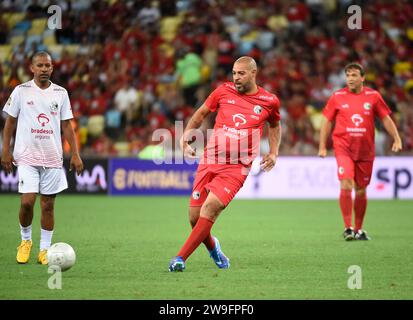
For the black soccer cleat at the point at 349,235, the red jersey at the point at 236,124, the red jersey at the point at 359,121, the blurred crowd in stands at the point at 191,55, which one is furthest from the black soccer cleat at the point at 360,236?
the blurred crowd in stands at the point at 191,55

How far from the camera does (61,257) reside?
9344 mm

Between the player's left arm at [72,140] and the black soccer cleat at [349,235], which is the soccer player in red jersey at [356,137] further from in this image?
the player's left arm at [72,140]

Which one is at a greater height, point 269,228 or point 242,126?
point 242,126

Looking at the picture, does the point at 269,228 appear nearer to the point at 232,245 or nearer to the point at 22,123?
the point at 232,245

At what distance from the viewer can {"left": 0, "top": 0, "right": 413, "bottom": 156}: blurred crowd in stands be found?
953 inches

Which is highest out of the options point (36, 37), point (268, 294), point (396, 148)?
point (36, 37)

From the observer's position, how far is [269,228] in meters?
15.5

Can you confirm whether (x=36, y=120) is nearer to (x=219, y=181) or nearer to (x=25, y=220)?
(x=25, y=220)

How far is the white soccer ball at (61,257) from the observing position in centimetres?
935

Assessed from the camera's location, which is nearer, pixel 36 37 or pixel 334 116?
pixel 334 116

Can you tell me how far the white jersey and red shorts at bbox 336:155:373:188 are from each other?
515 centimetres

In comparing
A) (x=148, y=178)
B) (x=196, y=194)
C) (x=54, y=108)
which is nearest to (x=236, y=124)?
(x=196, y=194)

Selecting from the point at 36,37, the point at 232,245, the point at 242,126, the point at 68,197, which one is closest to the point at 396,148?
the point at 232,245

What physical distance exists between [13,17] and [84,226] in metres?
11.4
